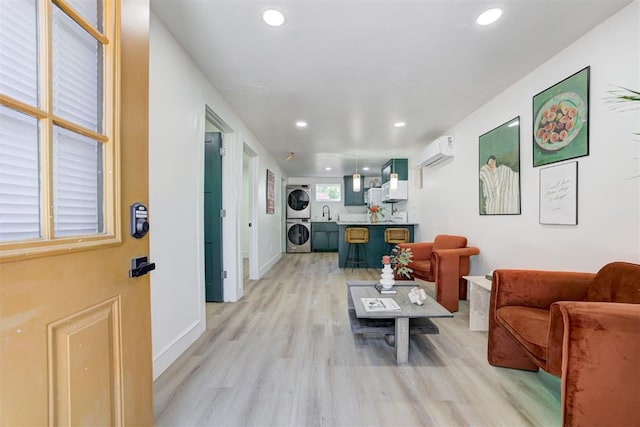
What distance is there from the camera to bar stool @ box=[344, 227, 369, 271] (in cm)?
500

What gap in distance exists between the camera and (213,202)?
308cm

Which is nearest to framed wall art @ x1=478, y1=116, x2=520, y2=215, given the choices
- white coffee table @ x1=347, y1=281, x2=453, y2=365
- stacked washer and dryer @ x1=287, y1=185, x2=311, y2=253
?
white coffee table @ x1=347, y1=281, x2=453, y2=365

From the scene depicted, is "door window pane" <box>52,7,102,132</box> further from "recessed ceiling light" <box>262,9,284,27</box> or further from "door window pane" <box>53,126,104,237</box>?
"recessed ceiling light" <box>262,9,284,27</box>

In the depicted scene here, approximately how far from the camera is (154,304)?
64.9 inches

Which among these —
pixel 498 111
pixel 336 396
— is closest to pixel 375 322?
pixel 336 396

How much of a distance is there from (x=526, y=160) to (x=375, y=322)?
208 cm

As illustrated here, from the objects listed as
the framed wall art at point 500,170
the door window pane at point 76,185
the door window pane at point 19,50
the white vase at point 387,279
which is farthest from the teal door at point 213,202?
the framed wall art at point 500,170

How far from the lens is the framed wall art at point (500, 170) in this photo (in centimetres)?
257

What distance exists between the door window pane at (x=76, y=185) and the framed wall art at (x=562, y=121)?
9.41ft

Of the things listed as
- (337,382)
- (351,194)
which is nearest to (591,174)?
(337,382)

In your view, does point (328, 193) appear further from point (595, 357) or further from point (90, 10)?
point (90, 10)

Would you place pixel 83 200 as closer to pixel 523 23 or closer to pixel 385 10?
pixel 385 10

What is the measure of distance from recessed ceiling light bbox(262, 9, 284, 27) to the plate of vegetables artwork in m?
2.21

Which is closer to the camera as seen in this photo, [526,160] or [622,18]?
[622,18]
